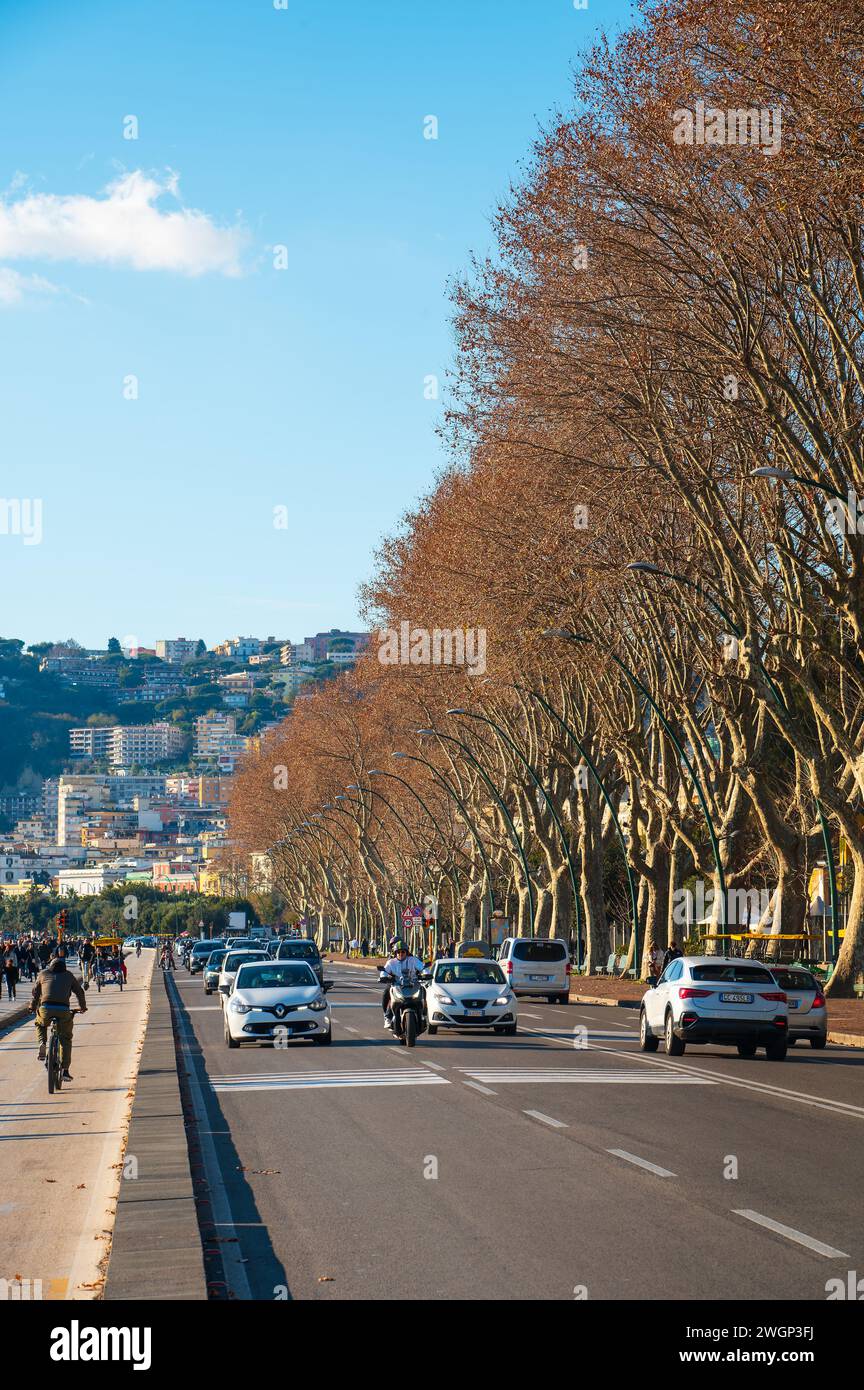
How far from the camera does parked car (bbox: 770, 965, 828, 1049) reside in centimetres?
2820

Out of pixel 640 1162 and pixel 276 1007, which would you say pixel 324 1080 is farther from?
pixel 640 1162

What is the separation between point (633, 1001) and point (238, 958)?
10697 mm

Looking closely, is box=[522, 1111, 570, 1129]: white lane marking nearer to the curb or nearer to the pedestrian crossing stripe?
the curb

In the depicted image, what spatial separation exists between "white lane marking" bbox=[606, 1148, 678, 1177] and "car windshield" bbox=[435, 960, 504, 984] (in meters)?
16.7

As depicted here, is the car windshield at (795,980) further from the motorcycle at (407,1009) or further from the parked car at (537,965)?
the parked car at (537,965)

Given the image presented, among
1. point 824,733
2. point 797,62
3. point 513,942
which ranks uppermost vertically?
point 797,62

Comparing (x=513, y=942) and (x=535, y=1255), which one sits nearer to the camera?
(x=535, y=1255)

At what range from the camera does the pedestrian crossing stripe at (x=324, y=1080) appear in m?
20.5

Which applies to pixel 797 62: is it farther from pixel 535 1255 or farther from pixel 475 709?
pixel 475 709
